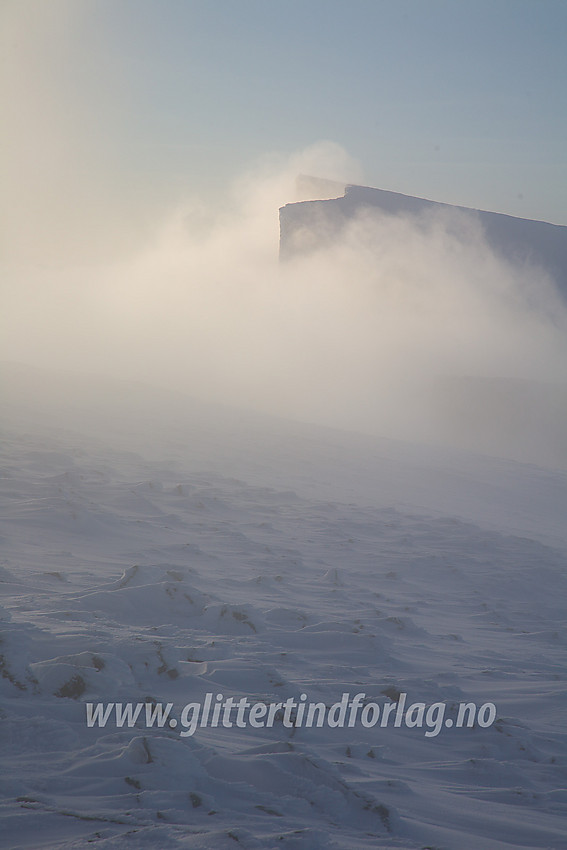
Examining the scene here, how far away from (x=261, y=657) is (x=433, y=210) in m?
42.5

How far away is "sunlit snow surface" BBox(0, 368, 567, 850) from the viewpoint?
65.4 inches

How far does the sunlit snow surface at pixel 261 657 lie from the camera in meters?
1.66

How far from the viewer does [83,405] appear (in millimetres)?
12609

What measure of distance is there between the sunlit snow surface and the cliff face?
35744 mm

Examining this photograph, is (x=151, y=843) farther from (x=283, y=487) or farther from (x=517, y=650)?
(x=283, y=487)

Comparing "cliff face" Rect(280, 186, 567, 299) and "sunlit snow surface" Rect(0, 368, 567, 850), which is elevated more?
"cliff face" Rect(280, 186, 567, 299)

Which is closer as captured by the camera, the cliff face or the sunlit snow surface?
the sunlit snow surface

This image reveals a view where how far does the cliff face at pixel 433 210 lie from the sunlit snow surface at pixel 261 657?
35.7 m

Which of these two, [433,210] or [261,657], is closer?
[261,657]

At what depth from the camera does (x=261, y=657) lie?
9.22ft

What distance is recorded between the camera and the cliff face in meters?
38.9

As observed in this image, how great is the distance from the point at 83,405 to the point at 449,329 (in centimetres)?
2683

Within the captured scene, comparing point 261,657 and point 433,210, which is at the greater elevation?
point 433,210

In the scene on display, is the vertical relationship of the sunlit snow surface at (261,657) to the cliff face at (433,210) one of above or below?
below
